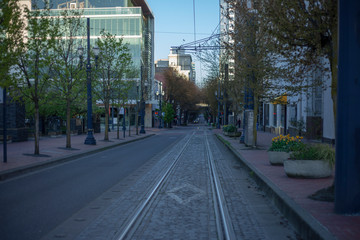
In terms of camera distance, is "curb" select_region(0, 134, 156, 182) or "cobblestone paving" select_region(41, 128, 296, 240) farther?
"curb" select_region(0, 134, 156, 182)

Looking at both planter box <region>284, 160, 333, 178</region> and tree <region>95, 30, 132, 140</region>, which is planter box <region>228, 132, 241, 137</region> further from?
planter box <region>284, 160, 333, 178</region>

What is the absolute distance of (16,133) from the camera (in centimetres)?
2816

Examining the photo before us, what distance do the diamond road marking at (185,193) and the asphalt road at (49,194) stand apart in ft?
6.02

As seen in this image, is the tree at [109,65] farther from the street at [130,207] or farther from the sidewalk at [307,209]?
the sidewalk at [307,209]

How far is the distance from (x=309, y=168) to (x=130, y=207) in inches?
194

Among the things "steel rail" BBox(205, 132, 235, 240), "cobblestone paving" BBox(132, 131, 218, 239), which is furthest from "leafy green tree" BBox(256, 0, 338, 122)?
"cobblestone paving" BBox(132, 131, 218, 239)

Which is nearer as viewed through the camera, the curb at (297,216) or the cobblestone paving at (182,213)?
the curb at (297,216)

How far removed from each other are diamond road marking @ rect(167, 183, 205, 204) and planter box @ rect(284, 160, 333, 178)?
2.59 m

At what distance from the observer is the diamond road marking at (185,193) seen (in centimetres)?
852

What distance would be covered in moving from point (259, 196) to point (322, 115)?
1851 centimetres

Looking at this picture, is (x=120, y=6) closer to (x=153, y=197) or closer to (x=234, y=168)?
(x=234, y=168)

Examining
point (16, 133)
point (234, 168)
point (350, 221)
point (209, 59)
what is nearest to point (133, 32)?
point (209, 59)

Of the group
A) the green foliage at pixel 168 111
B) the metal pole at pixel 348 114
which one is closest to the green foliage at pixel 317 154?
the metal pole at pixel 348 114

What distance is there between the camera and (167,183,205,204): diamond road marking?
27.9 ft
